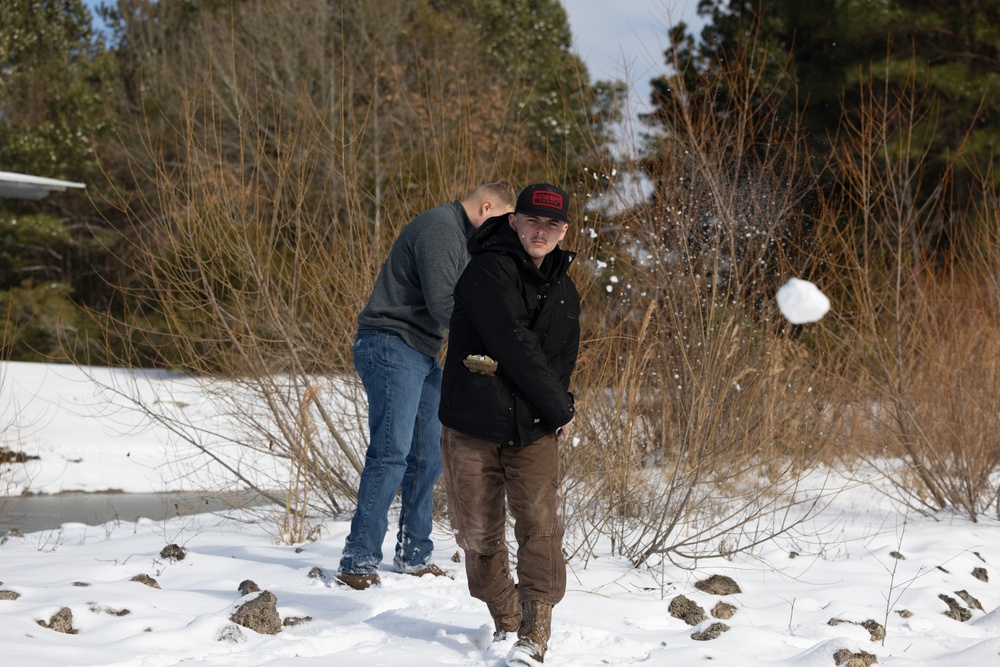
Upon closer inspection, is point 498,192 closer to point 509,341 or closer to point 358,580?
point 509,341

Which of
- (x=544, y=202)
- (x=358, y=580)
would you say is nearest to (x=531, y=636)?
(x=358, y=580)

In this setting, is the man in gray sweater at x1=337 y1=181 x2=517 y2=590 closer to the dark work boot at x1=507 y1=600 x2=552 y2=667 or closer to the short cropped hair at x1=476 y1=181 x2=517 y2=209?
the short cropped hair at x1=476 y1=181 x2=517 y2=209

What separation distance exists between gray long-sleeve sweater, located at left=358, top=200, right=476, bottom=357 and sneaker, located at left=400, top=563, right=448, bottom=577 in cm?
95

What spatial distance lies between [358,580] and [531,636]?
3.62 ft

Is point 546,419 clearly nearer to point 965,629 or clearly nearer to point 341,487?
point 965,629

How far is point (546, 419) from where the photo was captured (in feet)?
10.7

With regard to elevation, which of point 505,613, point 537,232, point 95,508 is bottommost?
point 95,508

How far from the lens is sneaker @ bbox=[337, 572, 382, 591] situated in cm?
414

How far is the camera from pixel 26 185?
50.1ft

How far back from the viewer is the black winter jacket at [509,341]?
126 inches

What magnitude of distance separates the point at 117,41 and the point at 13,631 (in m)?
26.7

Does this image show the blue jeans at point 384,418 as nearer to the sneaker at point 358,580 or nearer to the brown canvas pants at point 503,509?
the sneaker at point 358,580

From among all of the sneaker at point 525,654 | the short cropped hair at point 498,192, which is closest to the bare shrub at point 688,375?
the short cropped hair at point 498,192

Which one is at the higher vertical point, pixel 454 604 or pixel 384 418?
pixel 384 418
